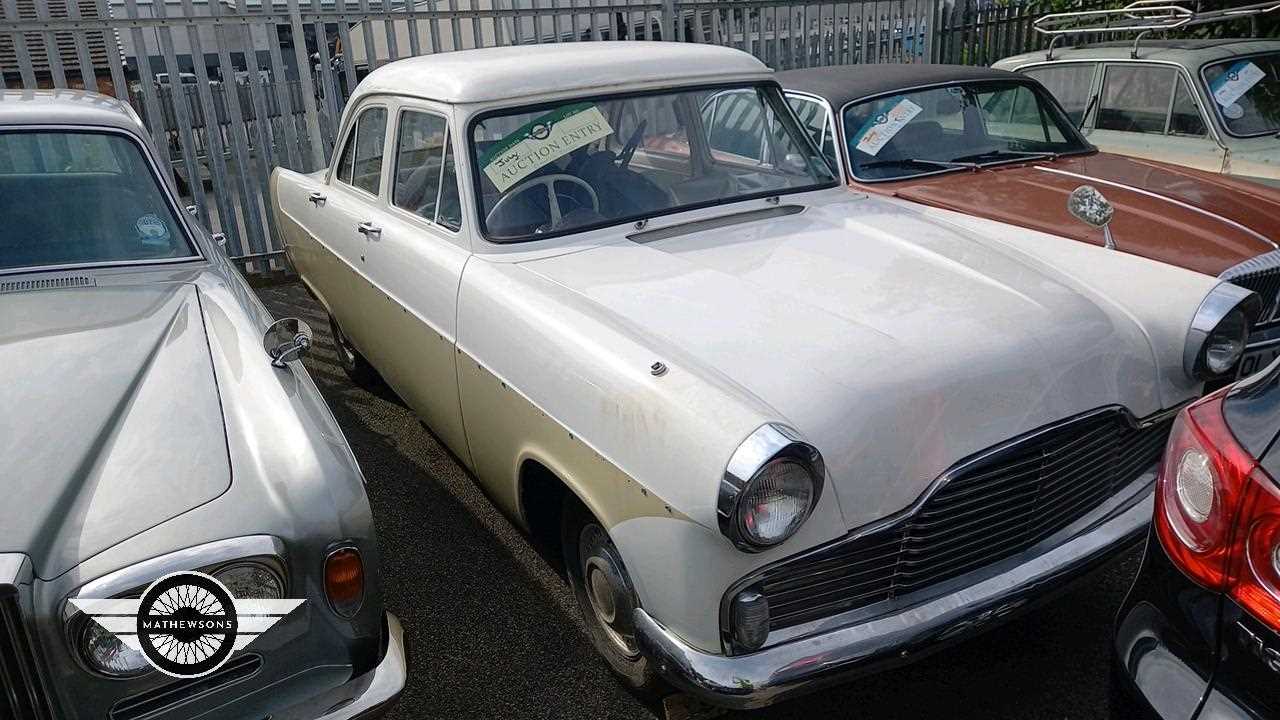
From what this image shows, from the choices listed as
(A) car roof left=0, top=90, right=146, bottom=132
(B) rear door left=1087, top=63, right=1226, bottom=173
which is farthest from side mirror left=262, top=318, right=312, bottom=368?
(B) rear door left=1087, top=63, right=1226, bottom=173

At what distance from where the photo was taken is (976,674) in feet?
8.87

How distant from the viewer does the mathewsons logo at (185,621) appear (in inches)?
67.1

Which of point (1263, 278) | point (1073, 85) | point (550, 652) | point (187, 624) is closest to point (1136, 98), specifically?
point (1073, 85)

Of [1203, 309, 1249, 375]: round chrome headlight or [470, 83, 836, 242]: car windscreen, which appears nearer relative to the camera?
[1203, 309, 1249, 375]: round chrome headlight

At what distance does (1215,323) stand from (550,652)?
2.22m

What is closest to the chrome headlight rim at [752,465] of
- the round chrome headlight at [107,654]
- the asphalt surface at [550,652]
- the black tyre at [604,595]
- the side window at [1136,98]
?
the black tyre at [604,595]

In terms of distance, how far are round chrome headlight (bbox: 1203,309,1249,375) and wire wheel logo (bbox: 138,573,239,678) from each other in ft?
8.79

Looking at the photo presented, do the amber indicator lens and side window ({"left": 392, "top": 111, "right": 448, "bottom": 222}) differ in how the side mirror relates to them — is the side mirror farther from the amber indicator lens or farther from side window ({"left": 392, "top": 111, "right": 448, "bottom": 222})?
side window ({"left": 392, "top": 111, "right": 448, "bottom": 222})

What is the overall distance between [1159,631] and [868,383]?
2.54ft

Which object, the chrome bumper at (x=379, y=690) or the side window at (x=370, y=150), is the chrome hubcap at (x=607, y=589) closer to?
the chrome bumper at (x=379, y=690)

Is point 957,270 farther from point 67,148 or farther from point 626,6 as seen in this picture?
point 626,6

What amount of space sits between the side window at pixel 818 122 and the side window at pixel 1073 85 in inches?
87.7

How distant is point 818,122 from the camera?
4.88 meters

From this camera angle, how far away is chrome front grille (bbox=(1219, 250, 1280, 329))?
333 cm
